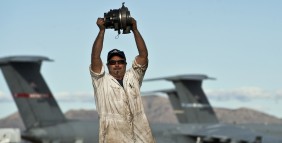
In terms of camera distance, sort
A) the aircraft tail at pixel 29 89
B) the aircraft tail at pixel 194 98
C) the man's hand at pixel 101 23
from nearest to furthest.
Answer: the man's hand at pixel 101 23, the aircraft tail at pixel 29 89, the aircraft tail at pixel 194 98


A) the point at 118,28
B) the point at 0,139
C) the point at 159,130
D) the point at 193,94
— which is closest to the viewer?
the point at 118,28

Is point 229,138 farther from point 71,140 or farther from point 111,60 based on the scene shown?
point 111,60

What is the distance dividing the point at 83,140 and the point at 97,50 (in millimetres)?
30831

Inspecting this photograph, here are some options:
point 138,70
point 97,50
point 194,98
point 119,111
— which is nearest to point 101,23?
point 97,50

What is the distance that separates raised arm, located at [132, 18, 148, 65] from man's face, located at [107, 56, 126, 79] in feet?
0.47

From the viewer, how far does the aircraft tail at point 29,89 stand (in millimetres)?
35250

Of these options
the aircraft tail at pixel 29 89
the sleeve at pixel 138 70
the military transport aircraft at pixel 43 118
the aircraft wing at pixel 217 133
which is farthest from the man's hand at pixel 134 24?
the aircraft wing at pixel 217 133

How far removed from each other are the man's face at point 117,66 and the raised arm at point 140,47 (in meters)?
0.14

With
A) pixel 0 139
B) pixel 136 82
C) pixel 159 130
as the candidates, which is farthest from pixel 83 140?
pixel 136 82

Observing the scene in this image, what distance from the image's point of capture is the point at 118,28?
18.2ft

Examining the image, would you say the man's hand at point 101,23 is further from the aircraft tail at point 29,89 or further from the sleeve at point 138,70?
the aircraft tail at point 29,89

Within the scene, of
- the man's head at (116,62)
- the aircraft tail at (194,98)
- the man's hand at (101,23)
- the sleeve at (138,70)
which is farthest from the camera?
the aircraft tail at (194,98)

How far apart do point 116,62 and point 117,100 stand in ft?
1.00

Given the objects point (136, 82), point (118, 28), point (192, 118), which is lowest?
point (192, 118)
